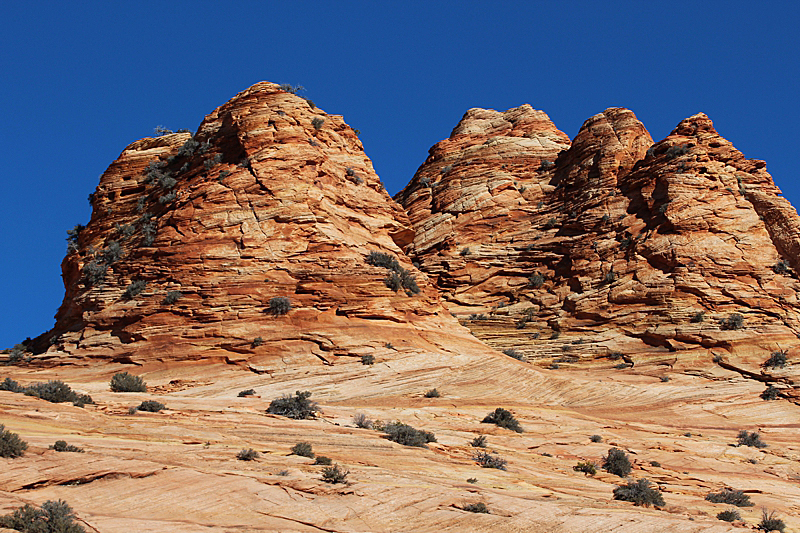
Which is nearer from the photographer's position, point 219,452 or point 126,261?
point 219,452

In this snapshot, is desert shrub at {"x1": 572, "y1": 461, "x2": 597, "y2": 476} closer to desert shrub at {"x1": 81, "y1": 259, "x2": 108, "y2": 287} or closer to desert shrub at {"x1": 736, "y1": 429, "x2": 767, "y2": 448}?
desert shrub at {"x1": 736, "y1": 429, "x2": 767, "y2": 448}

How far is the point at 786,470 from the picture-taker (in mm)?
23141

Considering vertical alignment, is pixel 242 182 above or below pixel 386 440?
above

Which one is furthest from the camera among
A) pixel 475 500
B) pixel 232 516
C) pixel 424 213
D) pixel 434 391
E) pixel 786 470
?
pixel 424 213

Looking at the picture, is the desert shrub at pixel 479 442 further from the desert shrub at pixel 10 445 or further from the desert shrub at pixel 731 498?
the desert shrub at pixel 10 445

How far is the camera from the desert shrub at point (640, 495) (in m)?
16.3

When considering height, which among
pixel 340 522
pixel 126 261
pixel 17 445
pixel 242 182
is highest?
pixel 242 182

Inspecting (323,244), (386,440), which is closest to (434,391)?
(386,440)

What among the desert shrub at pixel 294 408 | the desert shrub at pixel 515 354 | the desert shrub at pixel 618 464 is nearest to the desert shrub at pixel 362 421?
the desert shrub at pixel 294 408

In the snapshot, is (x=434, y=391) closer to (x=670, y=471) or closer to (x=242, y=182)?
(x=670, y=471)

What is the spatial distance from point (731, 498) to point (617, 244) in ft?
84.2

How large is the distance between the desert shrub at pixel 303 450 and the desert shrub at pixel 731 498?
941 centimetres

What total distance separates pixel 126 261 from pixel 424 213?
2375 cm

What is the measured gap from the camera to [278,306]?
2998 centimetres
